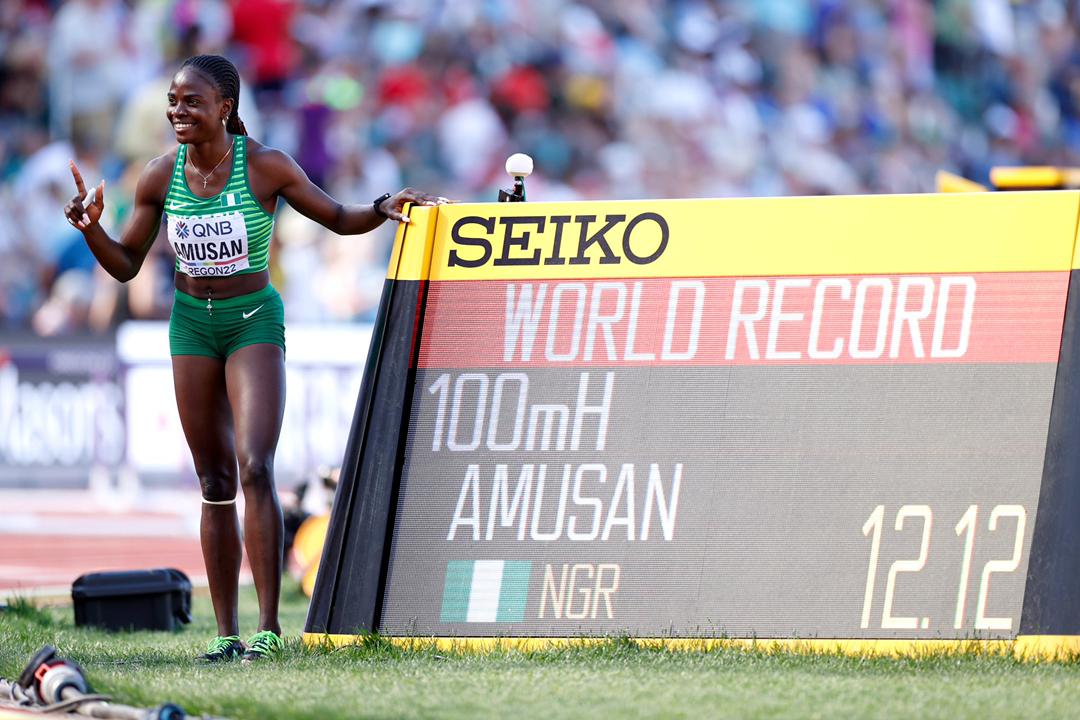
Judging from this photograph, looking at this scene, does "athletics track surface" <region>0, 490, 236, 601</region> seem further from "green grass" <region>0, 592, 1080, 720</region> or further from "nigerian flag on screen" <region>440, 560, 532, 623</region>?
"green grass" <region>0, 592, 1080, 720</region>

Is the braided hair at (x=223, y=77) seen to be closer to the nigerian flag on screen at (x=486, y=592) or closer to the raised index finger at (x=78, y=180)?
the raised index finger at (x=78, y=180)

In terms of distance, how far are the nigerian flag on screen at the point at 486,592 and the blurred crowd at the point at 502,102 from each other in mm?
11182

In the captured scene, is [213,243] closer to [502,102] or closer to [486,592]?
[486,592]

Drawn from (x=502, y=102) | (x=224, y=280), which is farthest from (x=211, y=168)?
(x=502, y=102)

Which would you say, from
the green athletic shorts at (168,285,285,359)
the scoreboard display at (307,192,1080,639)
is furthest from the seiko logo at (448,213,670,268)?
the green athletic shorts at (168,285,285,359)

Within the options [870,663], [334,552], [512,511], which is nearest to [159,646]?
[334,552]

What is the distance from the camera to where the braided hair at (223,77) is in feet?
20.9

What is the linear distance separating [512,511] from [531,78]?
15.6 meters

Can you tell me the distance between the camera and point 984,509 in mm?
5527

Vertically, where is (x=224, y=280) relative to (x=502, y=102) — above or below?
below

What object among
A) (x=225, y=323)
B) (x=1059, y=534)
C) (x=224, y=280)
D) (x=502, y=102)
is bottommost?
(x=1059, y=534)

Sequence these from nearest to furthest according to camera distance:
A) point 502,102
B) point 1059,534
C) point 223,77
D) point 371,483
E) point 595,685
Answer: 1. point 595,685
2. point 1059,534
3. point 371,483
4. point 223,77
5. point 502,102

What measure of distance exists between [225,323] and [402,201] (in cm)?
76

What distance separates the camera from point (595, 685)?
509 centimetres
